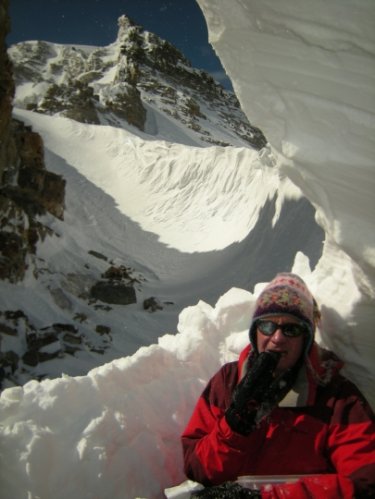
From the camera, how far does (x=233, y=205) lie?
14.2 meters

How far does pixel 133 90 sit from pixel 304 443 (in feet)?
140

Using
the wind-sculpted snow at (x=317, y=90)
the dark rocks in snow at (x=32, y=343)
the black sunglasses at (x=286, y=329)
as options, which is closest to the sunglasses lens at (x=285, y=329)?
the black sunglasses at (x=286, y=329)

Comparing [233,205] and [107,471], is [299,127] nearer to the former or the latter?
[107,471]

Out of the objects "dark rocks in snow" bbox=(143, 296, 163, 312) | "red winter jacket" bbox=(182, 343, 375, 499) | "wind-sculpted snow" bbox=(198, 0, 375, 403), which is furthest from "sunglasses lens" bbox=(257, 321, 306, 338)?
"dark rocks in snow" bbox=(143, 296, 163, 312)

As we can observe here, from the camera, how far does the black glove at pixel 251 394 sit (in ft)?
5.08

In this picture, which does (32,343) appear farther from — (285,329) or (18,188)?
(285,329)

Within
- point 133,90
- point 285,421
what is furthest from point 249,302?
point 133,90

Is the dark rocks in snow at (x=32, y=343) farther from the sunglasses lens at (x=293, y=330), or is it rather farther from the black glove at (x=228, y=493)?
the sunglasses lens at (x=293, y=330)

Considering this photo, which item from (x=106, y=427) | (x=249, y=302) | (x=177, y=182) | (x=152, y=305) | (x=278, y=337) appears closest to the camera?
(x=278, y=337)

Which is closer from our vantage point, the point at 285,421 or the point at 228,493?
the point at 228,493

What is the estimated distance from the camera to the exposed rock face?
26.4 ft

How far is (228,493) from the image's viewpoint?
149 centimetres

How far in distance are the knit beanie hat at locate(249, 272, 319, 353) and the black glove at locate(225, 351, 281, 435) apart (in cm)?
19

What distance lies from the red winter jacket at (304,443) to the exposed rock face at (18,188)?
7133mm
